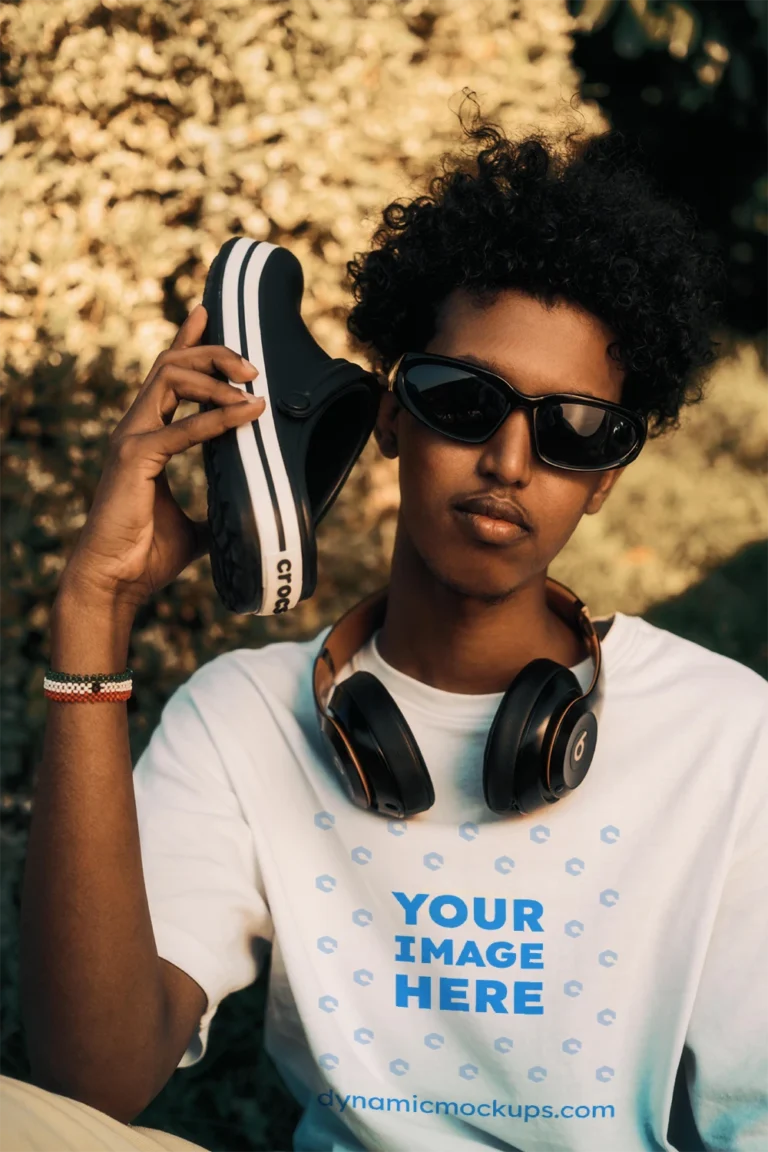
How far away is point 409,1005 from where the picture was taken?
204cm

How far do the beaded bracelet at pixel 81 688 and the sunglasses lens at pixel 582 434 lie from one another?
0.79 metres

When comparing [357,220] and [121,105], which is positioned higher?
[121,105]

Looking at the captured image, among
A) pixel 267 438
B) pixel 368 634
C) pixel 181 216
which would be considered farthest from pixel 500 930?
pixel 181 216

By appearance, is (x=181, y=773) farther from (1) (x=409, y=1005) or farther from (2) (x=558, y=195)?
(2) (x=558, y=195)

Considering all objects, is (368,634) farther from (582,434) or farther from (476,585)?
(582,434)

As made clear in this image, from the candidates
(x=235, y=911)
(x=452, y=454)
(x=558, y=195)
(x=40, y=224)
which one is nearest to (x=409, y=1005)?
(x=235, y=911)

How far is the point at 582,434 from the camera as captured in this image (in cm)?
205

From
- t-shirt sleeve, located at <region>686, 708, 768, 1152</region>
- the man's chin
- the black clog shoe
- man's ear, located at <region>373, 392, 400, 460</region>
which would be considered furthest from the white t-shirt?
man's ear, located at <region>373, 392, 400, 460</region>

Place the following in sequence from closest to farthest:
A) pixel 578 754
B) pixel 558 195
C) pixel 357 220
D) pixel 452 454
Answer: pixel 578 754 → pixel 452 454 → pixel 558 195 → pixel 357 220

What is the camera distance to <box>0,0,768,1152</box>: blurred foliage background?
321cm

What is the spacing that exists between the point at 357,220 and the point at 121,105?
31.4 inches

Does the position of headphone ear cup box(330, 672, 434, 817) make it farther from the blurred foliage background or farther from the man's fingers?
the blurred foliage background

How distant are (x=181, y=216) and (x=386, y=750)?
2331mm

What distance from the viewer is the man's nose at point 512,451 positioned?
2025 mm
